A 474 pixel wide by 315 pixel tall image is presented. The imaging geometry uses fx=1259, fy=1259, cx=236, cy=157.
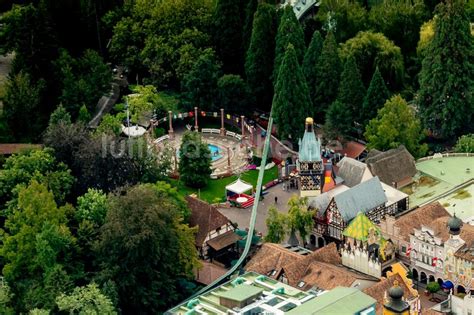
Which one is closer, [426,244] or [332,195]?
[426,244]

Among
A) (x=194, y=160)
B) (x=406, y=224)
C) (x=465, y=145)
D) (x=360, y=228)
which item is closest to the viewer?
(x=360, y=228)

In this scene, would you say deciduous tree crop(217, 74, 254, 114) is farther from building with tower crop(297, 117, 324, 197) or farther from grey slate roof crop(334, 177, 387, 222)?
grey slate roof crop(334, 177, 387, 222)

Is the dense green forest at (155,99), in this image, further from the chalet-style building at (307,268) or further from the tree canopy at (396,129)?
the chalet-style building at (307,268)

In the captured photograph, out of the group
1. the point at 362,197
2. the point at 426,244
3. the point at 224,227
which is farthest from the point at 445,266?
the point at 224,227

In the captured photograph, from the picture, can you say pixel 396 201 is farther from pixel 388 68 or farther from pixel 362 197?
pixel 388 68

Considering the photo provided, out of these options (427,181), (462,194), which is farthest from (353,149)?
(462,194)

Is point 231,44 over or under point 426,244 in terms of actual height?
over

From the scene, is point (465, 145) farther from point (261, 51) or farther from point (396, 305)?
point (396, 305)
